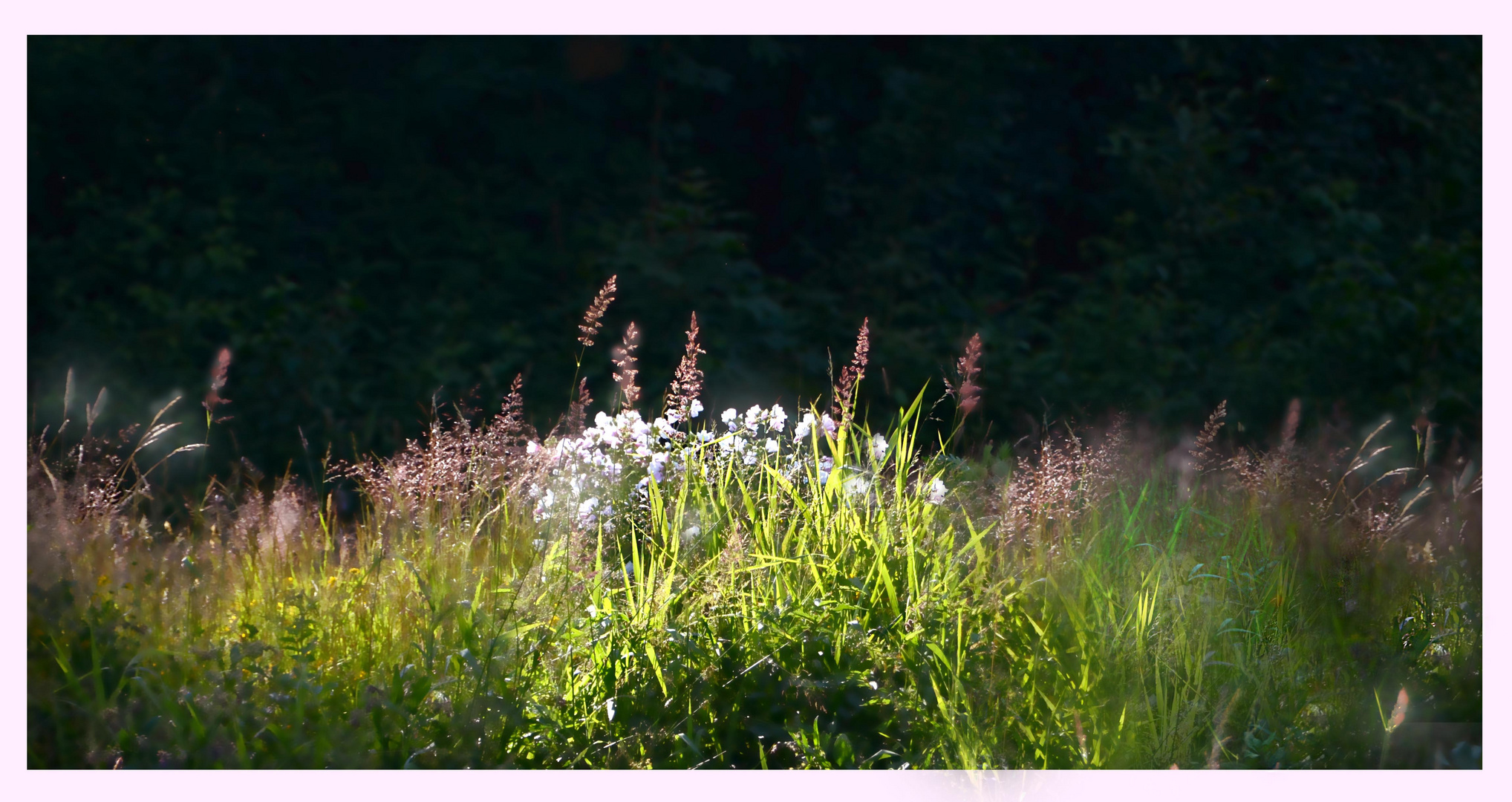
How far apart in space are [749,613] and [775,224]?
4225 millimetres

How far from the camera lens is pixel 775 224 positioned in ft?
20.9

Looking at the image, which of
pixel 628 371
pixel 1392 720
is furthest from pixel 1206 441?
pixel 628 371

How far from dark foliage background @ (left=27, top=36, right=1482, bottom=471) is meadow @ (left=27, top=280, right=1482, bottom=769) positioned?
2.46m

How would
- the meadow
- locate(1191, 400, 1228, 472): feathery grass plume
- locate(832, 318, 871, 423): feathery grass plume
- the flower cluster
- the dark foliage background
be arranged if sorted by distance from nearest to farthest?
1. the meadow
2. locate(832, 318, 871, 423): feathery grass plume
3. the flower cluster
4. locate(1191, 400, 1228, 472): feathery grass plume
5. the dark foliage background

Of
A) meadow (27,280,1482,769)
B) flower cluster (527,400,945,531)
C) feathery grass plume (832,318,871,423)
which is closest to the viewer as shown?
meadow (27,280,1482,769)

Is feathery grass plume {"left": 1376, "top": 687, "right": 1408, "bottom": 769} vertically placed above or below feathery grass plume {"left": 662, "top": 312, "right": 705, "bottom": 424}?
below

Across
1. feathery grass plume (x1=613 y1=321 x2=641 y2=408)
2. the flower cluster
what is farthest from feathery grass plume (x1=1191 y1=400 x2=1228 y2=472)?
feathery grass plume (x1=613 y1=321 x2=641 y2=408)

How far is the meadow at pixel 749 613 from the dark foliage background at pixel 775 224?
2461mm

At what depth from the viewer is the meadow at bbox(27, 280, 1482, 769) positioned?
2211 millimetres

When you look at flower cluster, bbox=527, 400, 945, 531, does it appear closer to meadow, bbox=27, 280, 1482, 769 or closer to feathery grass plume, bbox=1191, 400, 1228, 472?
meadow, bbox=27, 280, 1482, 769

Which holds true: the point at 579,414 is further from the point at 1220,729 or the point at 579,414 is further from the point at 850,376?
the point at 1220,729

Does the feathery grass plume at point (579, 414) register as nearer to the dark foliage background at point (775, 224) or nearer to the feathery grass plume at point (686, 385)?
the feathery grass plume at point (686, 385)

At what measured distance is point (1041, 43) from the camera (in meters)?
6.46

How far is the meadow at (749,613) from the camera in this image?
2.21 meters
